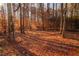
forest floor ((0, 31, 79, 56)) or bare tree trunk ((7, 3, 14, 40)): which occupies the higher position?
bare tree trunk ((7, 3, 14, 40))

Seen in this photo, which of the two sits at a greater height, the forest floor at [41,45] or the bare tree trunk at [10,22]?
the bare tree trunk at [10,22]

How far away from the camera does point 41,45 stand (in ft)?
7.71

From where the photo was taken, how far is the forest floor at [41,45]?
2.34 metres

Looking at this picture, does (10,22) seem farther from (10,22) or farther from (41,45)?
(41,45)

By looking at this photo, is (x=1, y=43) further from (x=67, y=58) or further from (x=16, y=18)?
(x=67, y=58)

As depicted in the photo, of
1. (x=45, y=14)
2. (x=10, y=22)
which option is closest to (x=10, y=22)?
(x=10, y=22)

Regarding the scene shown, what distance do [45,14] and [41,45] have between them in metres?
0.33

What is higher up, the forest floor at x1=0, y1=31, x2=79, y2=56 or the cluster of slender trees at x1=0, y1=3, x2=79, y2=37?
the cluster of slender trees at x1=0, y1=3, x2=79, y2=37

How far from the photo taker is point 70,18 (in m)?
2.32

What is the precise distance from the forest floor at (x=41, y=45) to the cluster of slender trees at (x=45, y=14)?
7cm

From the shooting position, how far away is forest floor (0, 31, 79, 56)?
234 centimetres

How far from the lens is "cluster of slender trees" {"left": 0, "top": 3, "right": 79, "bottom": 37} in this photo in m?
2.32

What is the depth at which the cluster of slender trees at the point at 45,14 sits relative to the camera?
91.5 inches

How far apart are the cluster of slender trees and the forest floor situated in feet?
0.24
